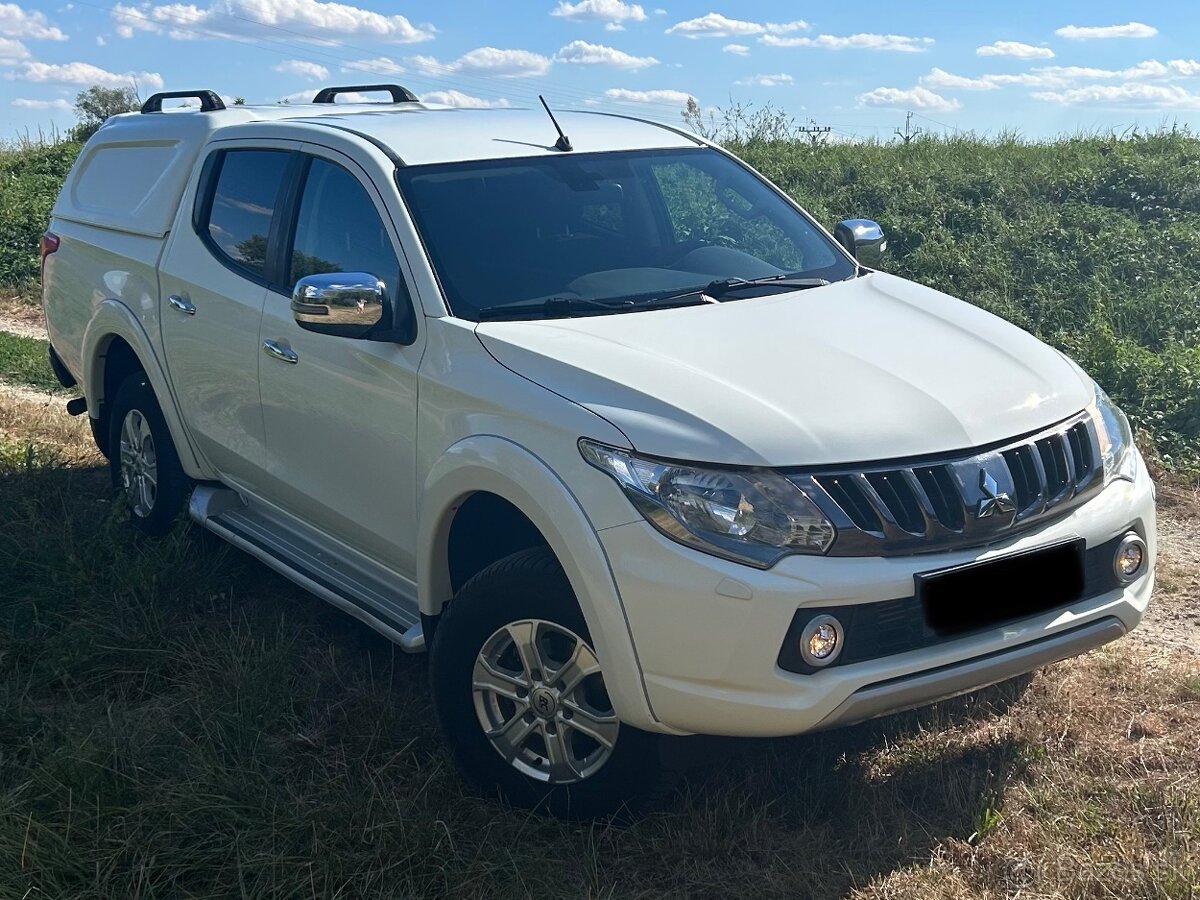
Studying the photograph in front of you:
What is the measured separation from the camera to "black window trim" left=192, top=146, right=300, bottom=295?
4.34 meters

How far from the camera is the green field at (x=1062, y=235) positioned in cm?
733

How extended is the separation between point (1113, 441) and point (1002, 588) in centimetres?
69

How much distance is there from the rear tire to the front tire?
7.32 feet

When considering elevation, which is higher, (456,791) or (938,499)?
(938,499)

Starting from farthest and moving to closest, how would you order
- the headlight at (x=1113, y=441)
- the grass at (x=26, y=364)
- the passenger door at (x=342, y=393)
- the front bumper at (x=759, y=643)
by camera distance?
the grass at (x=26, y=364) → the passenger door at (x=342, y=393) → the headlight at (x=1113, y=441) → the front bumper at (x=759, y=643)

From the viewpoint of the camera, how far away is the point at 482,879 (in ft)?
9.76

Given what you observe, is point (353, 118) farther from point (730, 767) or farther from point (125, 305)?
point (730, 767)

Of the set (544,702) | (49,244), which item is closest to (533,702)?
(544,702)

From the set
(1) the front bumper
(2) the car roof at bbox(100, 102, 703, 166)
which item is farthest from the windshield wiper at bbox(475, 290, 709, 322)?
(1) the front bumper

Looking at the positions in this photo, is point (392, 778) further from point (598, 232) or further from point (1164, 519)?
point (1164, 519)

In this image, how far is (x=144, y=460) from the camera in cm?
531

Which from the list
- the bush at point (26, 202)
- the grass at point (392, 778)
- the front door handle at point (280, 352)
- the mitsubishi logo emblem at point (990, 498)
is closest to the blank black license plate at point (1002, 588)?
the mitsubishi logo emblem at point (990, 498)

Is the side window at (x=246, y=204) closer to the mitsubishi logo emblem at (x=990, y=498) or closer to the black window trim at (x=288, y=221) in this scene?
the black window trim at (x=288, y=221)

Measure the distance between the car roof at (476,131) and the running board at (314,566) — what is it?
1261 millimetres
